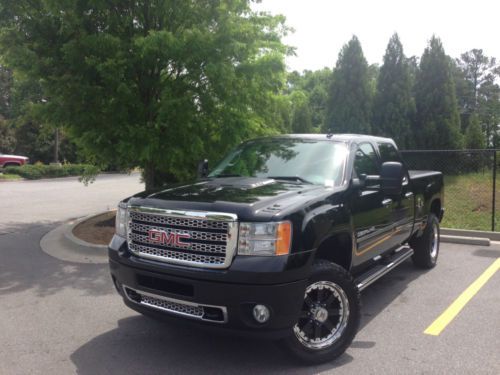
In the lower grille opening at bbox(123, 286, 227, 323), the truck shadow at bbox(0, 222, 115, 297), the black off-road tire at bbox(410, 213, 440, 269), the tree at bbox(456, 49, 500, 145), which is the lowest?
the truck shadow at bbox(0, 222, 115, 297)

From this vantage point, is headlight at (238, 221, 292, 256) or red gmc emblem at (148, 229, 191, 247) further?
red gmc emblem at (148, 229, 191, 247)

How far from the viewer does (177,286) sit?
3494 mm

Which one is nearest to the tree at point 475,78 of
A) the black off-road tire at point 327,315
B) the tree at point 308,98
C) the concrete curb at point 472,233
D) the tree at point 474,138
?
the tree at point 308,98

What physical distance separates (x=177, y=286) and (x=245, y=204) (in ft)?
2.66

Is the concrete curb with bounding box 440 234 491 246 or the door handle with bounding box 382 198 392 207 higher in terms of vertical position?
the door handle with bounding box 382 198 392 207

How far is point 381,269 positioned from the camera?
4.91 metres

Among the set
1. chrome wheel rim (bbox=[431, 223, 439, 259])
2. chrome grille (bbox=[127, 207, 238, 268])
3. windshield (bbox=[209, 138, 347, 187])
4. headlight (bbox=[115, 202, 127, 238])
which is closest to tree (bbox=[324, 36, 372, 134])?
chrome wheel rim (bbox=[431, 223, 439, 259])

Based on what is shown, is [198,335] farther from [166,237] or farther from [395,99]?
[395,99]

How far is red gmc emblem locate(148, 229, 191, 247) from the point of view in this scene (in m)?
3.55

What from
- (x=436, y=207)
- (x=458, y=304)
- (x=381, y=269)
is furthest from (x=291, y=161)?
(x=436, y=207)

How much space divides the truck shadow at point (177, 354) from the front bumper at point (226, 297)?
1.06 feet

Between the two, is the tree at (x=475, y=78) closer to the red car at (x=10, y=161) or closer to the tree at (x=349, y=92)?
the tree at (x=349, y=92)

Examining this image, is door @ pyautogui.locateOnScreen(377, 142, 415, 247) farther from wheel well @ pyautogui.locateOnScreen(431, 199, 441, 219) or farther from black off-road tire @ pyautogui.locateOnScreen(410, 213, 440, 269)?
wheel well @ pyautogui.locateOnScreen(431, 199, 441, 219)

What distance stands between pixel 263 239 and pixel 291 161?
1539 millimetres
